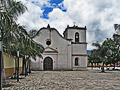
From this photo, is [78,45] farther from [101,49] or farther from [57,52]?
[101,49]

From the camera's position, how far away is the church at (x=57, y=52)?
110 feet

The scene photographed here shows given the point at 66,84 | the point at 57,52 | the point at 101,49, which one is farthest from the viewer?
the point at 57,52

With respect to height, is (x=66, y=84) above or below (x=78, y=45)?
below

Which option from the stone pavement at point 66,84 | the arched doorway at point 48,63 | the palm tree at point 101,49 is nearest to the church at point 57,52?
the arched doorway at point 48,63

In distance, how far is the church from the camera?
33531 mm

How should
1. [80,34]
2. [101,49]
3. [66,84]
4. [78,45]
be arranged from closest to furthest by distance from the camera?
[66,84] < [101,49] < [78,45] < [80,34]

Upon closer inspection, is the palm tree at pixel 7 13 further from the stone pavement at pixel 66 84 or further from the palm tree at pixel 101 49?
the palm tree at pixel 101 49

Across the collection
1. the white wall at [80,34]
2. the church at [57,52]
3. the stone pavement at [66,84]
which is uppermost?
the white wall at [80,34]

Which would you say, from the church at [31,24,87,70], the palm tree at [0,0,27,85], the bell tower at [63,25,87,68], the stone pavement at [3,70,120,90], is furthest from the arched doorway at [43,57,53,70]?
the palm tree at [0,0,27,85]

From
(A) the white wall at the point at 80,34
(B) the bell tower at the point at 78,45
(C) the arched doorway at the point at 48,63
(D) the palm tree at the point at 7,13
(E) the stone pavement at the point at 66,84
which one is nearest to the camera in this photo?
(D) the palm tree at the point at 7,13

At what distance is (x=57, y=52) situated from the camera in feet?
111

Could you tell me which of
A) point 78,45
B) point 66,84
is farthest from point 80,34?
point 66,84

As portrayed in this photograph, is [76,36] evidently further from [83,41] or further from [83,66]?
[83,66]

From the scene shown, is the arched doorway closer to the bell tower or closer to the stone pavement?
the bell tower
